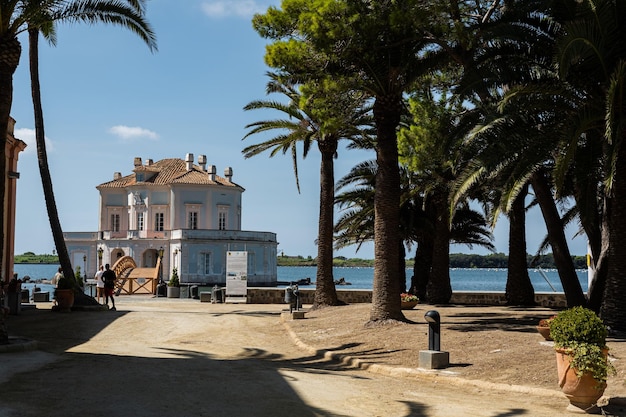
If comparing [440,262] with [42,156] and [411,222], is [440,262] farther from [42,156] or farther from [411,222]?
[42,156]

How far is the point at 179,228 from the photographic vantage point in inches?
2783

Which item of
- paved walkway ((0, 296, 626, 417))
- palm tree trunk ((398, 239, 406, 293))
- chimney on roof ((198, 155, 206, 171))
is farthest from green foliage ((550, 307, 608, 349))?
chimney on roof ((198, 155, 206, 171))

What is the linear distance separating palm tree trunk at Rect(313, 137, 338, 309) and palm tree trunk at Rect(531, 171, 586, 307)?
7.80 metres

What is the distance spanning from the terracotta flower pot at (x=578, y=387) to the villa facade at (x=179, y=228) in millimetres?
60515

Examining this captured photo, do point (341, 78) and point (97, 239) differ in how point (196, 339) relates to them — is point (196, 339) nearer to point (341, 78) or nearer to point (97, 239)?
point (341, 78)

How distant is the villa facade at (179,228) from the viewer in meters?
69.1

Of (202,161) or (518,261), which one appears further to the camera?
(202,161)

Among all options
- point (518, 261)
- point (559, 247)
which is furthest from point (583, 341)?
point (518, 261)

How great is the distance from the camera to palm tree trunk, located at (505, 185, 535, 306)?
25.5 metres

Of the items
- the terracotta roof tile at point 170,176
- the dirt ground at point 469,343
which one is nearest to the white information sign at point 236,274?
the dirt ground at point 469,343

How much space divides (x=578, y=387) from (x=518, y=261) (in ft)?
55.8

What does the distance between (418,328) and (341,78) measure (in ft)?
21.8

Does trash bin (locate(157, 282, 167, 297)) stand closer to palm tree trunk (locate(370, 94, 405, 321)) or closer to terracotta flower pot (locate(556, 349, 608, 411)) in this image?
palm tree trunk (locate(370, 94, 405, 321))

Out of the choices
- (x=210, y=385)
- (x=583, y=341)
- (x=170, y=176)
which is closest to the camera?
(x=583, y=341)
